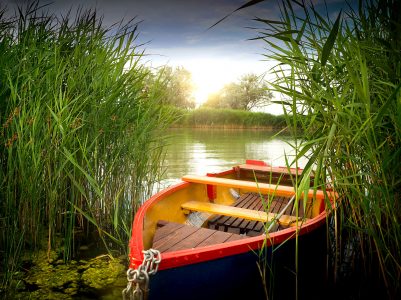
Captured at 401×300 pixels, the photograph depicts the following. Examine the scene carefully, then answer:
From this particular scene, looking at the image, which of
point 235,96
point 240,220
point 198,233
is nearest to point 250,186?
point 240,220

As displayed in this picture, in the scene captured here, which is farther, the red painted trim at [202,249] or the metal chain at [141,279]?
the red painted trim at [202,249]

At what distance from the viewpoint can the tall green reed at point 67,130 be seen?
270 cm

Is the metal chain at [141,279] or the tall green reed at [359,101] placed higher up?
the tall green reed at [359,101]

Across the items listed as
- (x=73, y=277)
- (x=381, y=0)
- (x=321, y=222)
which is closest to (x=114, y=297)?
(x=73, y=277)

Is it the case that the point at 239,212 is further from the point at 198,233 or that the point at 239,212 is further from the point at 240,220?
the point at 198,233

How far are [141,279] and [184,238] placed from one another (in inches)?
32.8

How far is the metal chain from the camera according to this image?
5.81 ft

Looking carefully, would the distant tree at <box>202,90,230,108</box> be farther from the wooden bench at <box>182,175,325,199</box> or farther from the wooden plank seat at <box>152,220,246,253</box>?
the wooden plank seat at <box>152,220,246,253</box>

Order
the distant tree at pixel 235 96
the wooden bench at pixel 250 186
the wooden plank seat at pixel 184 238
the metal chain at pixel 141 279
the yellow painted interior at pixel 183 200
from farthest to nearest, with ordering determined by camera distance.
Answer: the distant tree at pixel 235 96 < the wooden bench at pixel 250 186 < the yellow painted interior at pixel 183 200 < the wooden plank seat at pixel 184 238 < the metal chain at pixel 141 279

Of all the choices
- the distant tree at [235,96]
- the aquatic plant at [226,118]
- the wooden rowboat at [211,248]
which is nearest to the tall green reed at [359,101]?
the wooden rowboat at [211,248]

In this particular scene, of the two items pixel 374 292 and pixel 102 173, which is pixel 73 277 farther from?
pixel 374 292

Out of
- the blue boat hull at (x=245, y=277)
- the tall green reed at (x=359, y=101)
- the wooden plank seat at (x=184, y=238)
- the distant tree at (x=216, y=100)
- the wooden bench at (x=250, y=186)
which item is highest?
the distant tree at (x=216, y=100)

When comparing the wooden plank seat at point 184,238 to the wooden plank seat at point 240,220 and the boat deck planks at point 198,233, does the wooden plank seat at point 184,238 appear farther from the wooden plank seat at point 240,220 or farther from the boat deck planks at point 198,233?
the wooden plank seat at point 240,220

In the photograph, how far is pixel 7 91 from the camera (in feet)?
9.66
